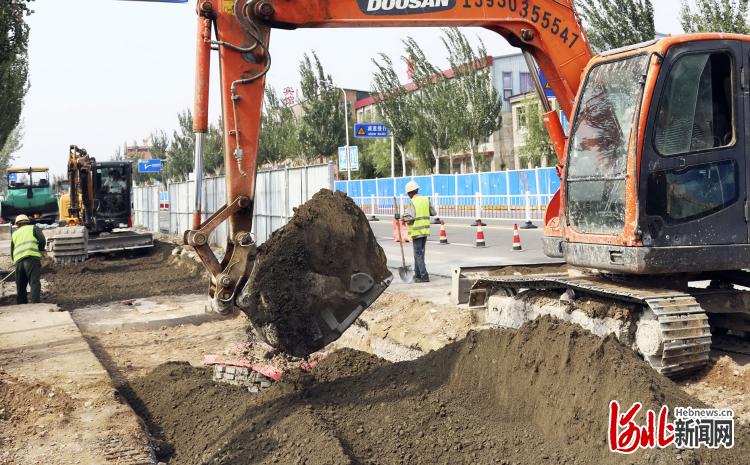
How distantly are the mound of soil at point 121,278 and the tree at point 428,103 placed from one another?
69.4 ft

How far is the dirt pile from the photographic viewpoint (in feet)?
20.6

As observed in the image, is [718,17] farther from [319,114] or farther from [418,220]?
[319,114]

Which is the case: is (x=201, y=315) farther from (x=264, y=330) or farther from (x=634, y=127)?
(x=634, y=127)

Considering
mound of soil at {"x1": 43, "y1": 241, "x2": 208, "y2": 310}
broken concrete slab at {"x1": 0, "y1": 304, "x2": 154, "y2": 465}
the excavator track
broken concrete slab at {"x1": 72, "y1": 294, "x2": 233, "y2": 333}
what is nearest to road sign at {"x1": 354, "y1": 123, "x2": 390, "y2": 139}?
mound of soil at {"x1": 43, "y1": 241, "x2": 208, "y2": 310}

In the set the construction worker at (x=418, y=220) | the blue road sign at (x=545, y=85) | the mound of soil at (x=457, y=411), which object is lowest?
the mound of soil at (x=457, y=411)

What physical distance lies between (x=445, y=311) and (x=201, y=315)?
5.33 metres

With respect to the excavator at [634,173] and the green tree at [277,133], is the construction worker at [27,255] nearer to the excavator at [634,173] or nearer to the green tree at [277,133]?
the excavator at [634,173]

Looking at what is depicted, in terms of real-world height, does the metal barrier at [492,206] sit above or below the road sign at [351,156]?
below

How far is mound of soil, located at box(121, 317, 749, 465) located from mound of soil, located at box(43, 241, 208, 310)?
920 cm

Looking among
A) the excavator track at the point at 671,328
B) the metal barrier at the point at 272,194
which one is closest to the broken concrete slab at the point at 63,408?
the metal barrier at the point at 272,194

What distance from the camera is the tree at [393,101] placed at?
4390 cm

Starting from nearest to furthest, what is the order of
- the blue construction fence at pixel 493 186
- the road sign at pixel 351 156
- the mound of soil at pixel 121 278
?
the mound of soil at pixel 121 278, the blue construction fence at pixel 493 186, the road sign at pixel 351 156

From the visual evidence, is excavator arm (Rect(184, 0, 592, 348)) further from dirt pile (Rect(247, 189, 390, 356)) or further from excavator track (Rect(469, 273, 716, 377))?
excavator track (Rect(469, 273, 716, 377))

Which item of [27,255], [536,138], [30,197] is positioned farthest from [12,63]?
[536,138]
